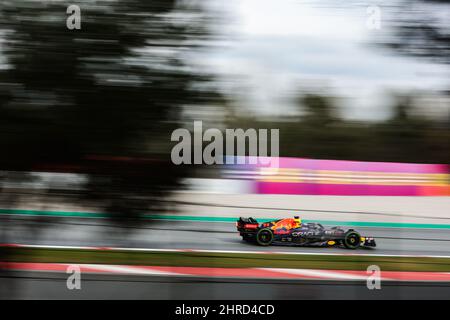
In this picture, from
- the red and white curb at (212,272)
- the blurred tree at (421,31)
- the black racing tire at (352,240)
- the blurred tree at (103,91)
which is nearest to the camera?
the blurred tree at (103,91)

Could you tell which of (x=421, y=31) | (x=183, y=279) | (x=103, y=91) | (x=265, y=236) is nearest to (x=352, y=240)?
(x=265, y=236)

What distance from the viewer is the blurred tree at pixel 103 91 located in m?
1.67

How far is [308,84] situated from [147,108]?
2.06ft

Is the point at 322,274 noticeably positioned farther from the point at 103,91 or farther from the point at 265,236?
the point at 103,91

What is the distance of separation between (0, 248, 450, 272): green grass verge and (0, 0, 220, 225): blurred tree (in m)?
0.25

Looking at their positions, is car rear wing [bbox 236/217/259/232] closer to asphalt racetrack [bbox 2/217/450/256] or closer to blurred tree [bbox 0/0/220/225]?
asphalt racetrack [bbox 2/217/450/256]

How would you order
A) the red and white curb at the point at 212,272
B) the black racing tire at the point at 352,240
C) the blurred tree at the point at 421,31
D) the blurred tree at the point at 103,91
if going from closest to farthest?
the blurred tree at the point at 103,91, the blurred tree at the point at 421,31, the red and white curb at the point at 212,272, the black racing tire at the point at 352,240

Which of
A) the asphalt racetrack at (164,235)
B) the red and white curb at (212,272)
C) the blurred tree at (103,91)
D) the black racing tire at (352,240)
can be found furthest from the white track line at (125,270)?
the black racing tire at (352,240)

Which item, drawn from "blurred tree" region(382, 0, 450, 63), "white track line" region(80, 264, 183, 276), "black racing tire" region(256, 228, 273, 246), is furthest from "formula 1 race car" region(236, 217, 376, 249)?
"blurred tree" region(382, 0, 450, 63)

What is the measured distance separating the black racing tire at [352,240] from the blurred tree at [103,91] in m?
0.84

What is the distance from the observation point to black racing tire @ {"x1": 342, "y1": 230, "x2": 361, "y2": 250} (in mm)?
2043

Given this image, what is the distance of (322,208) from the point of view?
1.97 metres

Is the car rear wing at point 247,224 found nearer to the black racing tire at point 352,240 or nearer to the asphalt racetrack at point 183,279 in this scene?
the asphalt racetrack at point 183,279
